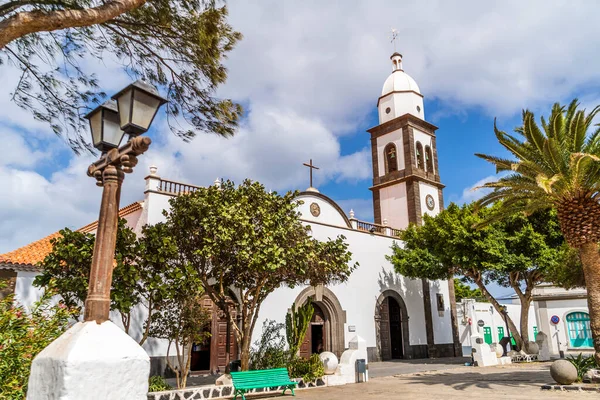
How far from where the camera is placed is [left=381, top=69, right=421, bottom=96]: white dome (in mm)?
28156

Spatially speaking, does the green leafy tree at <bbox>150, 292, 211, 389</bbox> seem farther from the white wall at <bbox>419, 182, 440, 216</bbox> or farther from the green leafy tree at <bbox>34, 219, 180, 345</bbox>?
the white wall at <bbox>419, 182, 440, 216</bbox>

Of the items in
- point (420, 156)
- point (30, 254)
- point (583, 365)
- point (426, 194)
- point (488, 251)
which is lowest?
point (583, 365)

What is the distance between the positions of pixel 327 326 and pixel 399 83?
15784 mm

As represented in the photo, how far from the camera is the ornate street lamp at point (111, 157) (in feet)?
11.3

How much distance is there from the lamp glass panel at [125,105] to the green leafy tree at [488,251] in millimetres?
16199

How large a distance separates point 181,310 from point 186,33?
6.46 m

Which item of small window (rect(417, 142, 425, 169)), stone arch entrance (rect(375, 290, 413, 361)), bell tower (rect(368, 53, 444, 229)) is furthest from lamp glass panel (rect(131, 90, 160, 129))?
small window (rect(417, 142, 425, 169))

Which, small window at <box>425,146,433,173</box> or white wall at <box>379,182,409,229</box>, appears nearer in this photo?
white wall at <box>379,182,409,229</box>

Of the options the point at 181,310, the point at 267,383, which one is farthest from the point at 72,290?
the point at 267,383

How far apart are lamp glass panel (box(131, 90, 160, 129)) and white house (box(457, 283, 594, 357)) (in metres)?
26.1

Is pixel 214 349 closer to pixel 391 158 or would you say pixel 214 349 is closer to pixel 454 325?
pixel 454 325

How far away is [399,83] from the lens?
2828cm

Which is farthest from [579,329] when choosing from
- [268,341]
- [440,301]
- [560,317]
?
[268,341]

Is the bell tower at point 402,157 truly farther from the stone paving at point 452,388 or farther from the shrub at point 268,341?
the stone paving at point 452,388
